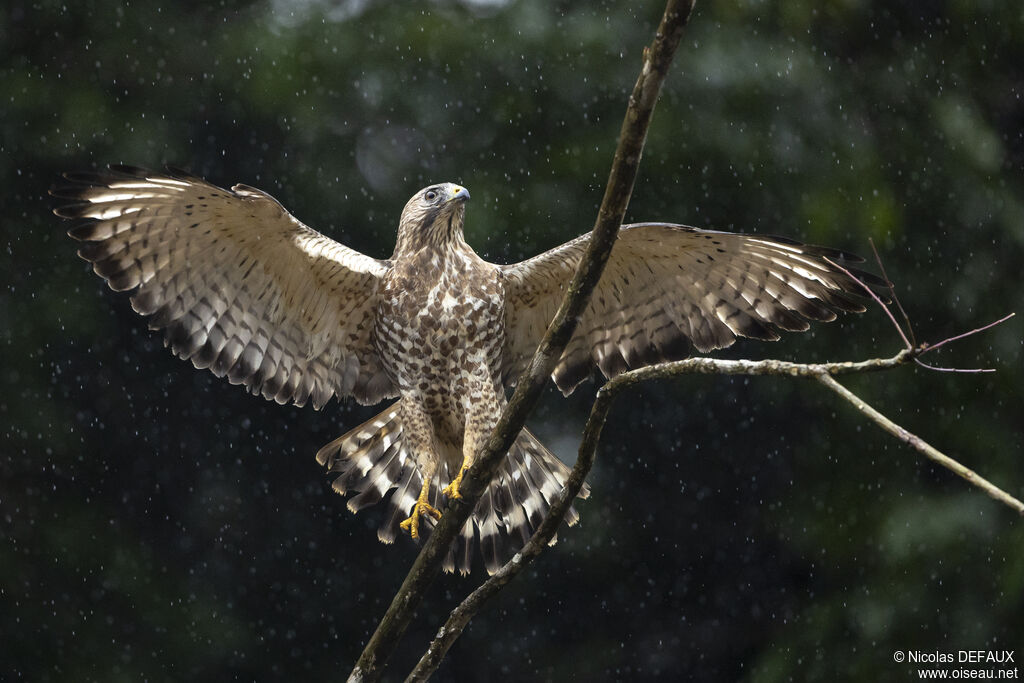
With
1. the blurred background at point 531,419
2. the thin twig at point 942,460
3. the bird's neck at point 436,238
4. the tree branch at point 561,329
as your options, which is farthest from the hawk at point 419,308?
the blurred background at point 531,419

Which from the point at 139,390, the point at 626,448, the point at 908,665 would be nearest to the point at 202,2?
the point at 139,390

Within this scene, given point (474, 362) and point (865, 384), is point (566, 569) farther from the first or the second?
point (474, 362)

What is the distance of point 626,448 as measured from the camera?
20.0 ft

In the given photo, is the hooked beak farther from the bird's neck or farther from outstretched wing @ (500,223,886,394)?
outstretched wing @ (500,223,886,394)

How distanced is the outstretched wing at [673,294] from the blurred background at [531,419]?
1876 millimetres

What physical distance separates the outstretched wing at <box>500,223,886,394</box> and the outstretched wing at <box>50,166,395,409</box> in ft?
1.84

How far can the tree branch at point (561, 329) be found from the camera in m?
2.19

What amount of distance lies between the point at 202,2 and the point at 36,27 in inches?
34.4

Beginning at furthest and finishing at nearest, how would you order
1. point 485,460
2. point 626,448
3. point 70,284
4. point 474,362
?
point 626,448
point 70,284
point 474,362
point 485,460

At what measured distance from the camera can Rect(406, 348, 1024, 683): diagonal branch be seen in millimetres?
1911

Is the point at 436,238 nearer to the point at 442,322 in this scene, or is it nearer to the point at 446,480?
the point at 442,322

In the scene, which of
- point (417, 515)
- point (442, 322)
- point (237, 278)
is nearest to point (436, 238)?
point (442, 322)

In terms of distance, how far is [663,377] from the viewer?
2465 mm

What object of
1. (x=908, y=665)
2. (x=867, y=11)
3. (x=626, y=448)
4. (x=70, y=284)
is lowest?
(x=908, y=665)
